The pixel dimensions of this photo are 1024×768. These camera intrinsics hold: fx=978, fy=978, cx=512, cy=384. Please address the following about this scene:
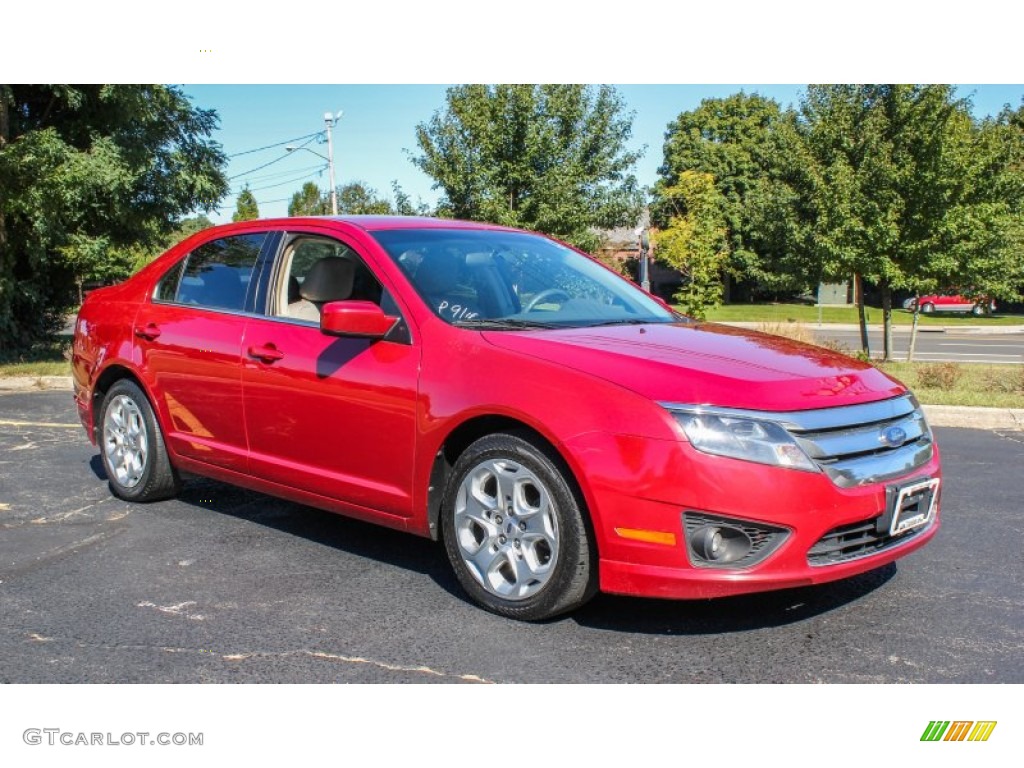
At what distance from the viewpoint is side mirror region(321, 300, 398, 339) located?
165 inches

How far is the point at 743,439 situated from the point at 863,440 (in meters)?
0.55

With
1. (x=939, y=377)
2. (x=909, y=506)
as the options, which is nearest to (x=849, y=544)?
(x=909, y=506)

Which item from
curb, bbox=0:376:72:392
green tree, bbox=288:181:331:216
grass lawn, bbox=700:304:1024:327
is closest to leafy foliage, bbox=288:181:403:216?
green tree, bbox=288:181:331:216

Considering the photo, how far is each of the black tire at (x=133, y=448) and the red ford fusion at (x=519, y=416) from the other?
0.03m

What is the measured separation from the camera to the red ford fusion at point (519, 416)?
3475mm

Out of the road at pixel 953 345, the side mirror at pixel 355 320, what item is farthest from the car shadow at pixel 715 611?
the road at pixel 953 345

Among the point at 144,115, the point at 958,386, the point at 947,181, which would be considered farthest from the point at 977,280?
the point at 144,115

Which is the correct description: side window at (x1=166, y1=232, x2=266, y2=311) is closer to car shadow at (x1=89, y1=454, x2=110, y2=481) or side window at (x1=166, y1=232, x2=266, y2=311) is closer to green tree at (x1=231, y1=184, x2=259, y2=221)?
car shadow at (x1=89, y1=454, x2=110, y2=481)

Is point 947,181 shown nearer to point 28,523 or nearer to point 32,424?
point 32,424

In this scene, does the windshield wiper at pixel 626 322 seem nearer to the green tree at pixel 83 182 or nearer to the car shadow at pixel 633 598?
the car shadow at pixel 633 598

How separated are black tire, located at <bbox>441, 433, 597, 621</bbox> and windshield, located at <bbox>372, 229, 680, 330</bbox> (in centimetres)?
69

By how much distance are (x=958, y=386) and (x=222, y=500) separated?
9751 millimetres

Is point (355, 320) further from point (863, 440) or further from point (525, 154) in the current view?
point (525, 154)

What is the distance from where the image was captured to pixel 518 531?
385 cm
